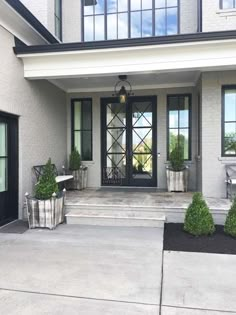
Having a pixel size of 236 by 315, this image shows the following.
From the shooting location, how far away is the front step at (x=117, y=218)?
5.56 meters

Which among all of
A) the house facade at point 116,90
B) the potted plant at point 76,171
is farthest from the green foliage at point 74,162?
the house facade at point 116,90

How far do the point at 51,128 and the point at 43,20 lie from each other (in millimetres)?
2736

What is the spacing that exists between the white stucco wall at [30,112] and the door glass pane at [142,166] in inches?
82.8

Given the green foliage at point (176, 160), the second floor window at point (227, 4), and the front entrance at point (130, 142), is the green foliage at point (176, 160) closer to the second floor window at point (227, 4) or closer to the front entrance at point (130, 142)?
the front entrance at point (130, 142)

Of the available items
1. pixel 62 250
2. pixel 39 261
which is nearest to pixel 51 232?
pixel 62 250

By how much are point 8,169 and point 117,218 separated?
2.37m

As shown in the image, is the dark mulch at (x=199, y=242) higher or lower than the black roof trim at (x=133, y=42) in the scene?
lower

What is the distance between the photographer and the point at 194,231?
4910 mm

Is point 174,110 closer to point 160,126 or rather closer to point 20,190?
point 160,126

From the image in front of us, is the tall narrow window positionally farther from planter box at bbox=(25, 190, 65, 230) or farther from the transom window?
the transom window

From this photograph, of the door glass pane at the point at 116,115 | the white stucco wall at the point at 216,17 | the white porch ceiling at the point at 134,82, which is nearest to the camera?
the white stucco wall at the point at 216,17

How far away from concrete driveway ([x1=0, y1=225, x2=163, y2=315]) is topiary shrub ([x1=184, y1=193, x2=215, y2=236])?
1.74 ft

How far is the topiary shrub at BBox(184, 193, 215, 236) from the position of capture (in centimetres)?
488

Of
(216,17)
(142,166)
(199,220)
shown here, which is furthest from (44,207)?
(216,17)
